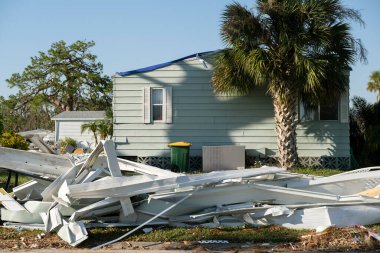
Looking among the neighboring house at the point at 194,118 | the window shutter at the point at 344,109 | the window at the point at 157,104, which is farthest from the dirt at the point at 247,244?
the window at the point at 157,104

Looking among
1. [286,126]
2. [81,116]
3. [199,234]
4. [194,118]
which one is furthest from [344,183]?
[81,116]

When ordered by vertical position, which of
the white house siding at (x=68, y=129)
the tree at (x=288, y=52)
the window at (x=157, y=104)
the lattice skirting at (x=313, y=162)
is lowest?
the lattice skirting at (x=313, y=162)

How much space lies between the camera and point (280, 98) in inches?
562

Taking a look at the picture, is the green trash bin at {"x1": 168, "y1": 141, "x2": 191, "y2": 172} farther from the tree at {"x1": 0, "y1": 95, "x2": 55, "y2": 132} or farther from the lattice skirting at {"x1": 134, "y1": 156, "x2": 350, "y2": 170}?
the tree at {"x1": 0, "y1": 95, "x2": 55, "y2": 132}

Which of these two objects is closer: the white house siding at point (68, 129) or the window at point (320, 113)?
the window at point (320, 113)

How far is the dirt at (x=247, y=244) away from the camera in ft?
20.1

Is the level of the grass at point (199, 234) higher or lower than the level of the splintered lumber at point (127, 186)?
lower

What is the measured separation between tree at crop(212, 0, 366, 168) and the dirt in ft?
24.3

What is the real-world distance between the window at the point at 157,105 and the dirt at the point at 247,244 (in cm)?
934

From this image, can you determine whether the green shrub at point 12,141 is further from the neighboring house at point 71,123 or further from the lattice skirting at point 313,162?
the neighboring house at point 71,123

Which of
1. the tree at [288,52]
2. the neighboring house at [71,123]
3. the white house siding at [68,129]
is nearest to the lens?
the tree at [288,52]

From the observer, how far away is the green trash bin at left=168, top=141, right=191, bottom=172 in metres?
15.0

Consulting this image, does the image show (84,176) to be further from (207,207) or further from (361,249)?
(361,249)

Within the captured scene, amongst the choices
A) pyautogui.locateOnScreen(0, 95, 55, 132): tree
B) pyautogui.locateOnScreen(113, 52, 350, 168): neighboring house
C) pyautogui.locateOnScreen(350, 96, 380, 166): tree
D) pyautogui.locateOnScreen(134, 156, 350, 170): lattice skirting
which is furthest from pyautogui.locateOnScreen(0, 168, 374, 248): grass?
pyautogui.locateOnScreen(0, 95, 55, 132): tree
